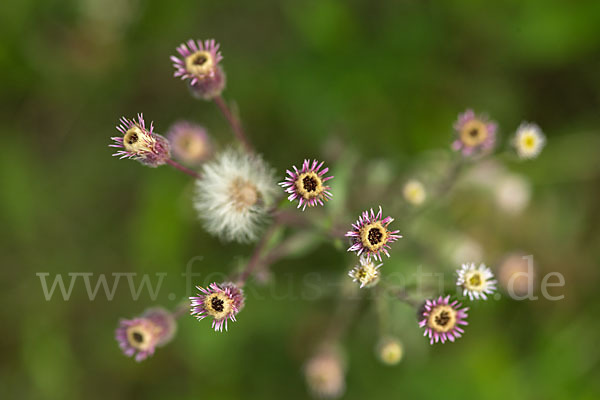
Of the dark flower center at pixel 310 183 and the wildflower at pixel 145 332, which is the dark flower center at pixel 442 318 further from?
the wildflower at pixel 145 332

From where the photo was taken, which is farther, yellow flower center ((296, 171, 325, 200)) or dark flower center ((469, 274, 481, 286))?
dark flower center ((469, 274, 481, 286))

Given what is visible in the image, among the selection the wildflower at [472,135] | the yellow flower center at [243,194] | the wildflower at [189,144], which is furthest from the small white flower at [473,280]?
the wildflower at [189,144]

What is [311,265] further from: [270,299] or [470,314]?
[470,314]

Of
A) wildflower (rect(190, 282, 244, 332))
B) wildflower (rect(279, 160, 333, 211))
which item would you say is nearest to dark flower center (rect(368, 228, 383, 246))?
wildflower (rect(279, 160, 333, 211))

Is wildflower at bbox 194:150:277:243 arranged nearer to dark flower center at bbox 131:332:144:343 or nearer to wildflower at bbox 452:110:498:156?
dark flower center at bbox 131:332:144:343

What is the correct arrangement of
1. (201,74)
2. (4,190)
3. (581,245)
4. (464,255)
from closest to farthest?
(201,74)
(464,255)
(581,245)
(4,190)

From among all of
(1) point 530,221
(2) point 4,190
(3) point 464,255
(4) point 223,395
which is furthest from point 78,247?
(1) point 530,221

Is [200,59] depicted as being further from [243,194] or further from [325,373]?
[325,373]
